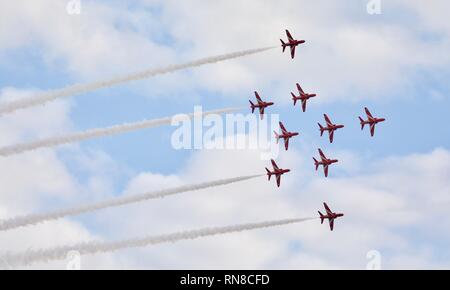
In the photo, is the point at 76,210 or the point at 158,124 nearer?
the point at 76,210

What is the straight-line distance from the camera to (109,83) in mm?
184625
